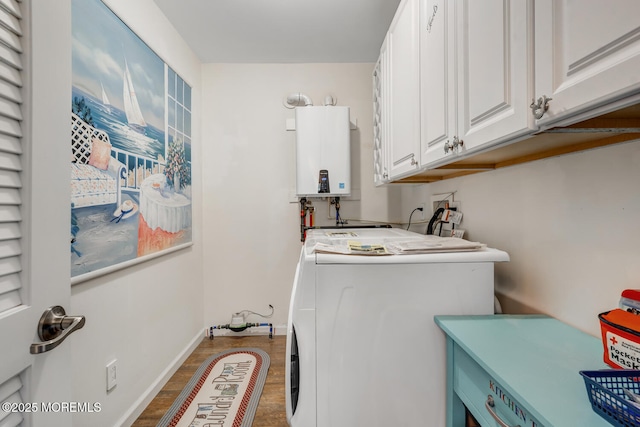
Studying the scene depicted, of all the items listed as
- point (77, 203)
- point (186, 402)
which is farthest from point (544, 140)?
point (186, 402)

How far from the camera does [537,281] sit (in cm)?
107

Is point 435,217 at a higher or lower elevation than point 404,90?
lower

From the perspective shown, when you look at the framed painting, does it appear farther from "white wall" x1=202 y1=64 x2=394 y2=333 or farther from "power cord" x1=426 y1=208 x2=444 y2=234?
"power cord" x1=426 y1=208 x2=444 y2=234

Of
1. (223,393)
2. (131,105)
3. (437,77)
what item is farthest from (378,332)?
(131,105)

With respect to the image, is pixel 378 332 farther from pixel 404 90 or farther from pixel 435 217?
pixel 404 90

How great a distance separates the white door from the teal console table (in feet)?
3.45

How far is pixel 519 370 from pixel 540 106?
2.05 ft

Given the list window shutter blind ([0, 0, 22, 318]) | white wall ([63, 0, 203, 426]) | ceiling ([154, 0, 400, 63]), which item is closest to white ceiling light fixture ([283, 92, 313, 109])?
ceiling ([154, 0, 400, 63])

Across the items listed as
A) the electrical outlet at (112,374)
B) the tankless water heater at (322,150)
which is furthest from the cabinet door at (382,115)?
the electrical outlet at (112,374)

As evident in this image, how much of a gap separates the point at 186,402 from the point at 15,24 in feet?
6.40

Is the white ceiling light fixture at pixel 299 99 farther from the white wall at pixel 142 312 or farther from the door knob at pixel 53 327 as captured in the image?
the door knob at pixel 53 327

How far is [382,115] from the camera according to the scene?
1903mm

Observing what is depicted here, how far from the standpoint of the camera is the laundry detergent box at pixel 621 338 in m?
0.57

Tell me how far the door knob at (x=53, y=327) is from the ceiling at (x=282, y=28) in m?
2.04
